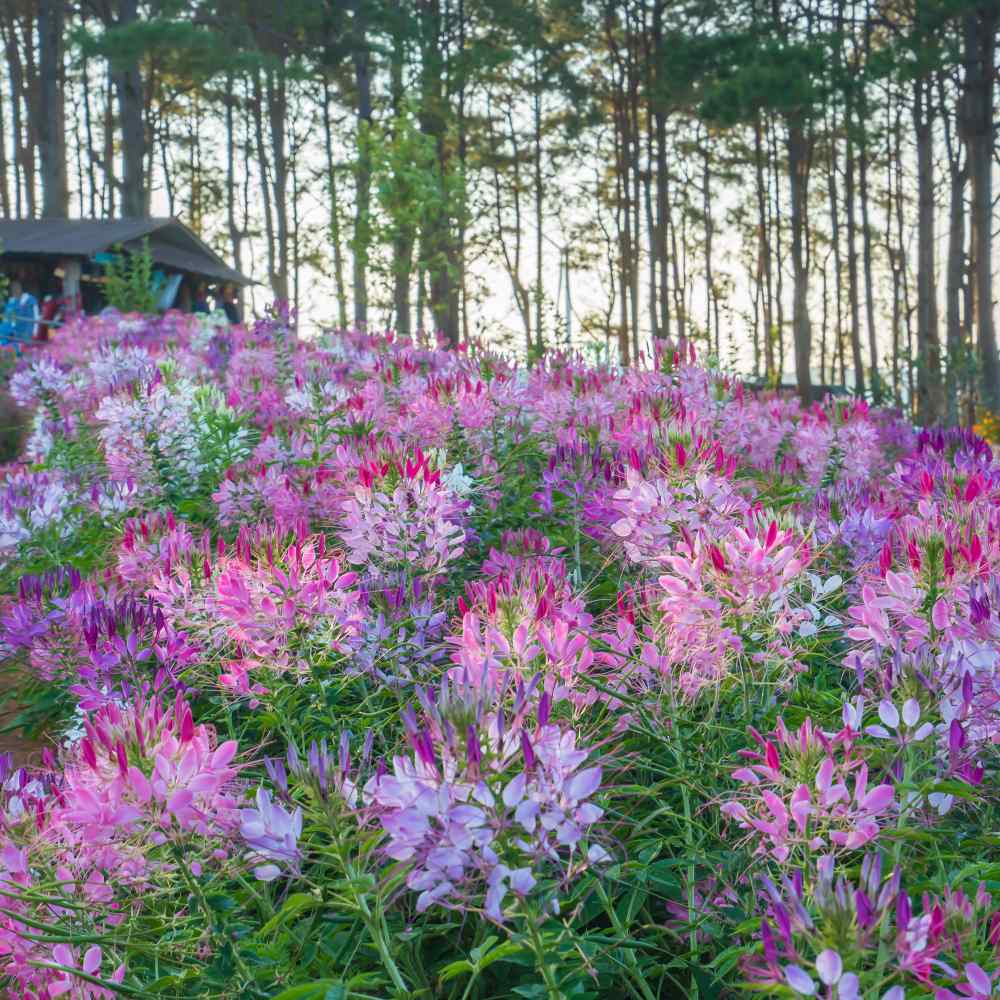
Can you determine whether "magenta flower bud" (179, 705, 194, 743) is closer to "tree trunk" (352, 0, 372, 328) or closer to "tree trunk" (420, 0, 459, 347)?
"tree trunk" (352, 0, 372, 328)

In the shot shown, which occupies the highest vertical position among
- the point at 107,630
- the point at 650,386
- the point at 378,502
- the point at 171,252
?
the point at 171,252

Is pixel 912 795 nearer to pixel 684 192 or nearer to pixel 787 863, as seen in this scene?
pixel 787 863

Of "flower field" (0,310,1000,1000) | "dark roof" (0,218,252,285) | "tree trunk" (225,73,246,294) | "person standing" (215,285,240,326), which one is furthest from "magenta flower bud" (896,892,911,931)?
"tree trunk" (225,73,246,294)

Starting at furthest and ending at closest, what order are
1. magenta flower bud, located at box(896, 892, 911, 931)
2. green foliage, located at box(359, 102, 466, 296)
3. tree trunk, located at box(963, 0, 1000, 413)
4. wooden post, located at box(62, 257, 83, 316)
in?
1. wooden post, located at box(62, 257, 83, 316)
2. green foliage, located at box(359, 102, 466, 296)
3. tree trunk, located at box(963, 0, 1000, 413)
4. magenta flower bud, located at box(896, 892, 911, 931)

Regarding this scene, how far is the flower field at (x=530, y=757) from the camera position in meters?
1.33

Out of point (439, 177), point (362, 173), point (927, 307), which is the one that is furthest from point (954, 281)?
point (362, 173)

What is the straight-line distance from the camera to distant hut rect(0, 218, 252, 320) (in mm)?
23750

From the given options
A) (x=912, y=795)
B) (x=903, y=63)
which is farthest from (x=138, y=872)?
(x=903, y=63)

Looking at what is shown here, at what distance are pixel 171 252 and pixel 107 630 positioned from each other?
1065 inches

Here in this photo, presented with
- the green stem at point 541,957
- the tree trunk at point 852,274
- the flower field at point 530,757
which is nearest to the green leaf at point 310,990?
the flower field at point 530,757

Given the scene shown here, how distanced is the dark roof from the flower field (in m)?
21.9

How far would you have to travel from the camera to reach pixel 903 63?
52.9ft

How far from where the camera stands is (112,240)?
941 inches

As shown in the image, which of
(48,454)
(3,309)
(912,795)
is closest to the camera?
(912,795)
